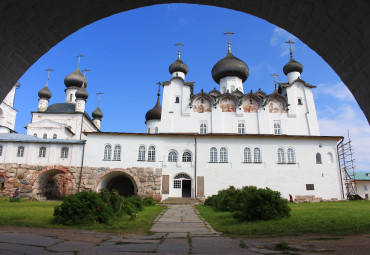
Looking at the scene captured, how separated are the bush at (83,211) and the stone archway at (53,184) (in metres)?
15.5

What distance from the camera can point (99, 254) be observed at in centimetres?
377

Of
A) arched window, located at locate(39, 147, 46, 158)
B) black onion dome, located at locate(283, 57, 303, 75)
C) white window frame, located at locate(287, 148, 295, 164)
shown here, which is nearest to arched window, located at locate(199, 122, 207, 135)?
white window frame, located at locate(287, 148, 295, 164)

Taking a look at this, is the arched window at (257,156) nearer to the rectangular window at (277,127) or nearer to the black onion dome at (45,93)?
the rectangular window at (277,127)

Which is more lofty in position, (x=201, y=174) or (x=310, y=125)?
(x=310, y=125)

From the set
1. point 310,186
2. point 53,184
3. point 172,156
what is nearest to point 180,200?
point 172,156

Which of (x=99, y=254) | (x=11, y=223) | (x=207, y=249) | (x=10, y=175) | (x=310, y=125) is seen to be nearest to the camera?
(x=99, y=254)

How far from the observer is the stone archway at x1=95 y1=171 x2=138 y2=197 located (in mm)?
23234

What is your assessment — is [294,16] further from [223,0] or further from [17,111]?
[17,111]

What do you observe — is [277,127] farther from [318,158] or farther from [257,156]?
[257,156]

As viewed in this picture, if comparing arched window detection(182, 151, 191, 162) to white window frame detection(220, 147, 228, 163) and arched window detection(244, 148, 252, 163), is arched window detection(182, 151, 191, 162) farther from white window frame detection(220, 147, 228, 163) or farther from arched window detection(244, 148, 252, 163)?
arched window detection(244, 148, 252, 163)

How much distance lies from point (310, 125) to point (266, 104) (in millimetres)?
4957

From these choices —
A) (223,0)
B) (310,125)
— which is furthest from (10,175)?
(310,125)

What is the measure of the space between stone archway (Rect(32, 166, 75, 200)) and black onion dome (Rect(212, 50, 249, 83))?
2042 cm

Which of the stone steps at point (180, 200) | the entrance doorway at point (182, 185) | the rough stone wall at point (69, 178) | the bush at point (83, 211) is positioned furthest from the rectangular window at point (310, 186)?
the bush at point (83, 211)
